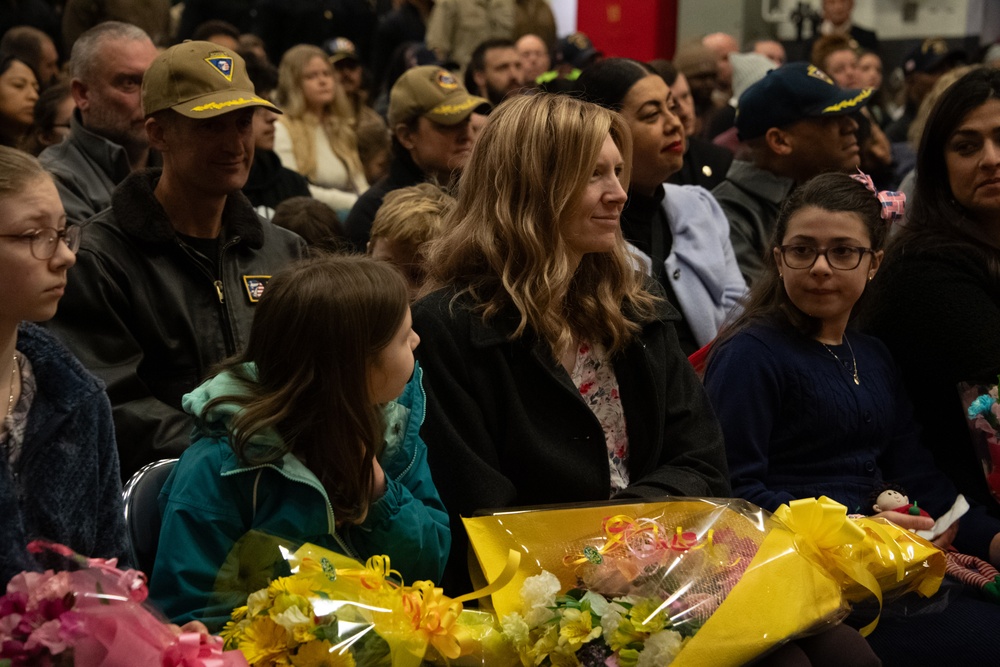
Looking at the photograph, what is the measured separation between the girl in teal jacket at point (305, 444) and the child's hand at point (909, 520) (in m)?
1.20

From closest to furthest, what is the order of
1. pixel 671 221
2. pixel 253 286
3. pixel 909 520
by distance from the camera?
pixel 909 520 → pixel 253 286 → pixel 671 221

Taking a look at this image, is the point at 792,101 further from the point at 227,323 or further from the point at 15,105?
the point at 15,105

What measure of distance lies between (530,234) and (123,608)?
1273mm

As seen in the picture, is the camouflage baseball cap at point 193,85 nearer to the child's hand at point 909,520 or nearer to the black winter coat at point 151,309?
the black winter coat at point 151,309

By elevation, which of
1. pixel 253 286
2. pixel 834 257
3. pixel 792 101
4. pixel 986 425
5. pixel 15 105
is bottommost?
pixel 986 425

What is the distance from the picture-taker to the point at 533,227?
8.91 ft

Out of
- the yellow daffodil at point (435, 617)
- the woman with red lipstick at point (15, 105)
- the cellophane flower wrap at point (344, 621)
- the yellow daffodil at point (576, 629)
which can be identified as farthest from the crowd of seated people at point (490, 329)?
the woman with red lipstick at point (15, 105)

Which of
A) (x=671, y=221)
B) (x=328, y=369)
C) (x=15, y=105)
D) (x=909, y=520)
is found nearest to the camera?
(x=328, y=369)

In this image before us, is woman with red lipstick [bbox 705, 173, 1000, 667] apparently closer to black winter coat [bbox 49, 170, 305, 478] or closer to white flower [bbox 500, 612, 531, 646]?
white flower [bbox 500, 612, 531, 646]

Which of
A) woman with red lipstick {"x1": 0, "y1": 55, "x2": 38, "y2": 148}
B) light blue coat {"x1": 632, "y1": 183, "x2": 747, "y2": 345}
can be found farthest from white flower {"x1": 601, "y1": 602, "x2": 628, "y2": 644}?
woman with red lipstick {"x1": 0, "y1": 55, "x2": 38, "y2": 148}

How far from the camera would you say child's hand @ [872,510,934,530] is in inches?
118

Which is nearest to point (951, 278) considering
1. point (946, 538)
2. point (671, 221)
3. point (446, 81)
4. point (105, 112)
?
point (946, 538)

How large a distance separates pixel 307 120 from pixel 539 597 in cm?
511

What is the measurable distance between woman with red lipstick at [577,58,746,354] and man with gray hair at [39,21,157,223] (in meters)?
1.63
